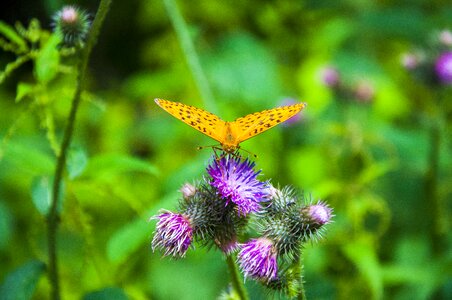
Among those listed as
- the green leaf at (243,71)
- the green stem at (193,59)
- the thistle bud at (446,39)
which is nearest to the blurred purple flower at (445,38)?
the thistle bud at (446,39)

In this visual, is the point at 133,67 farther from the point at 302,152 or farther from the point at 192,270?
the point at 192,270

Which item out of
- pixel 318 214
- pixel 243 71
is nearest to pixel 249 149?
pixel 243 71

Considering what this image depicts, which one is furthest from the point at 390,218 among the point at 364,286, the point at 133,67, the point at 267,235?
the point at 133,67

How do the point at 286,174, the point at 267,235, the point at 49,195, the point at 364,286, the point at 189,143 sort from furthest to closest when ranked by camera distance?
the point at 189,143, the point at 286,174, the point at 364,286, the point at 49,195, the point at 267,235

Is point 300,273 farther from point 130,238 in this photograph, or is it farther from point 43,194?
point 43,194

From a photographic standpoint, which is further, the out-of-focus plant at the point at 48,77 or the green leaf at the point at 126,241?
the green leaf at the point at 126,241

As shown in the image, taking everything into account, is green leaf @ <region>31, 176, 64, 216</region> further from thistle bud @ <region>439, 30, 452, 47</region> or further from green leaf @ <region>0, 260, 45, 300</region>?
thistle bud @ <region>439, 30, 452, 47</region>

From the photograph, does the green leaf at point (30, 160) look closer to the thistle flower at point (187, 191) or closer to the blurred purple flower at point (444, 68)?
the thistle flower at point (187, 191)
